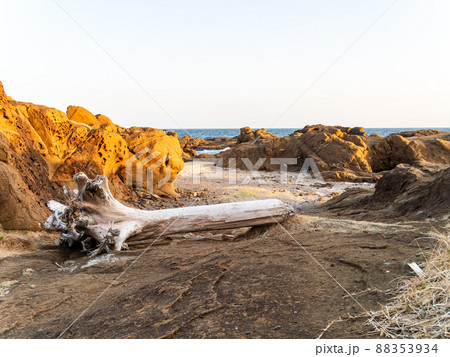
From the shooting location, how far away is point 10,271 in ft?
13.3

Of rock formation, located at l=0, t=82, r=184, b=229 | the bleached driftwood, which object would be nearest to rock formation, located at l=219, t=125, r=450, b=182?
rock formation, located at l=0, t=82, r=184, b=229

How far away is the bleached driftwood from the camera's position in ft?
16.4

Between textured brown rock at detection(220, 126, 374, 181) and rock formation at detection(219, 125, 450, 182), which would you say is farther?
textured brown rock at detection(220, 126, 374, 181)

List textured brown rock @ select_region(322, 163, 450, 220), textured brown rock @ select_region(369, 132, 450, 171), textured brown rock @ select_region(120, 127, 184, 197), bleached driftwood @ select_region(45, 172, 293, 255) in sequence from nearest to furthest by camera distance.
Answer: bleached driftwood @ select_region(45, 172, 293, 255), textured brown rock @ select_region(322, 163, 450, 220), textured brown rock @ select_region(120, 127, 184, 197), textured brown rock @ select_region(369, 132, 450, 171)

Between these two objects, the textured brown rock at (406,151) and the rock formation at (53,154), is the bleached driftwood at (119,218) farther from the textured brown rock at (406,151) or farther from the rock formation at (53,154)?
the textured brown rock at (406,151)

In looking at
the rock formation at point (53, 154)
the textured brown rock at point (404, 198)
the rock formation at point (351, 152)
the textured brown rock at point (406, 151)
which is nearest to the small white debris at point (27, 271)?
the rock formation at point (53, 154)

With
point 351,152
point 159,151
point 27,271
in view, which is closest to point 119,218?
point 27,271

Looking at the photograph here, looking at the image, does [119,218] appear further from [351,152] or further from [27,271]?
[351,152]

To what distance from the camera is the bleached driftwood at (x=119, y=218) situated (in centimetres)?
500

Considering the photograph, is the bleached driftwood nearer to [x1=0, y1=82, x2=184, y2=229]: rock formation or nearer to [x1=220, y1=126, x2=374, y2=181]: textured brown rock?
[x1=0, y1=82, x2=184, y2=229]: rock formation

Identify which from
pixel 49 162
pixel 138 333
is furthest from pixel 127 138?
pixel 138 333

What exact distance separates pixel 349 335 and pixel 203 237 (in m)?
4.11
